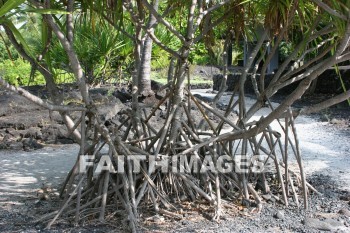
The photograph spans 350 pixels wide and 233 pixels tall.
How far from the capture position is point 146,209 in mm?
3814

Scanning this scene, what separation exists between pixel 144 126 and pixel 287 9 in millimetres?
1498

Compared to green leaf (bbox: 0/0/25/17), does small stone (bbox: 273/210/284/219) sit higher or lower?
lower

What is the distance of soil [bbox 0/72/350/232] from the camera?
3584mm

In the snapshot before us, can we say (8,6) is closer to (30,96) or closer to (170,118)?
(30,96)

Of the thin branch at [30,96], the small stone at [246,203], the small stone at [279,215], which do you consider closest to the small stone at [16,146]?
the thin branch at [30,96]

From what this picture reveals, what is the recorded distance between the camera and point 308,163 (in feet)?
18.6

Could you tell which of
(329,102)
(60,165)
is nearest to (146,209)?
(329,102)

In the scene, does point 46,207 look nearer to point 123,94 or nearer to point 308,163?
point 308,163

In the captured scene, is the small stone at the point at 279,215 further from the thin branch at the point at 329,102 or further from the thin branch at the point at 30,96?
the thin branch at the point at 30,96

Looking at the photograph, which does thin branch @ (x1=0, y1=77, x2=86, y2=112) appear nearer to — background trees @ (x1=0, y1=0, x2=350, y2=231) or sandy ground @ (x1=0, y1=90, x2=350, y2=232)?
background trees @ (x1=0, y1=0, x2=350, y2=231)

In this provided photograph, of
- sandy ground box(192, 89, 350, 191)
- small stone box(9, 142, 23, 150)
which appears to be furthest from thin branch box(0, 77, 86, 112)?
small stone box(9, 142, 23, 150)

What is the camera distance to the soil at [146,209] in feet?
11.8

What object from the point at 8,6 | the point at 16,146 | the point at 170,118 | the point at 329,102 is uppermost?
the point at 8,6

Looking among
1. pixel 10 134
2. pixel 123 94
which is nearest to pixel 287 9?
pixel 10 134
